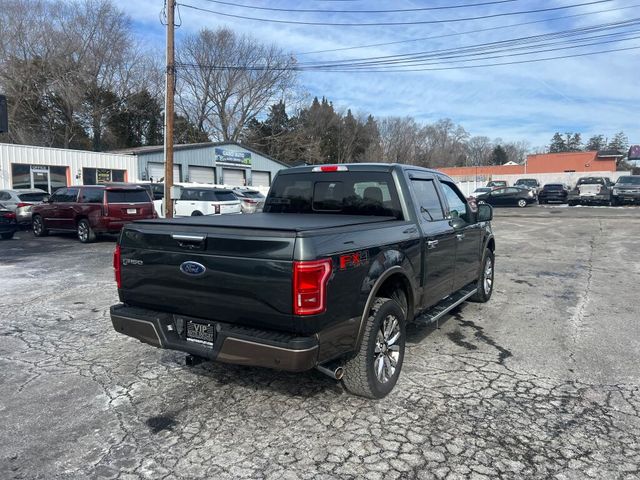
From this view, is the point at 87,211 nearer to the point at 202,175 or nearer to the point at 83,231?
the point at 83,231

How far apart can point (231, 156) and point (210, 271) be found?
117ft

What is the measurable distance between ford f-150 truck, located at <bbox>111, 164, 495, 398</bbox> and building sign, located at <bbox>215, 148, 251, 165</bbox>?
3331 cm

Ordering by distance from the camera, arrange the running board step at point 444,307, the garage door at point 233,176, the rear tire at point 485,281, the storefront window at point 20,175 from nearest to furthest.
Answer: the running board step at point 444,307 → the rear tire at point 485,281 → the storefront window at point 20,175 → the garage door at point 233,176

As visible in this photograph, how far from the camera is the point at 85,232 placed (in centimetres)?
1455

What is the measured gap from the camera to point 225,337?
3.48 metres

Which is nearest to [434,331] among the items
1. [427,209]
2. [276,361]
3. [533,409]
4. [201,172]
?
[427,209]

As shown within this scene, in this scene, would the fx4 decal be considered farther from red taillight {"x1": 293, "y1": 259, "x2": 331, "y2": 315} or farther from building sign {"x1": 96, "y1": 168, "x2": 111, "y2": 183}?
building sign {"x1": 96, "y1": 168, "x2": 111, "y2": 183}

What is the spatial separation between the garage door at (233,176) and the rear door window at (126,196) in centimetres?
2392

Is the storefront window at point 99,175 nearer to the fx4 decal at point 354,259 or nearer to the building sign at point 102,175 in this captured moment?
the building sign at point 102,175

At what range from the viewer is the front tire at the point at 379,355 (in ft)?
12.5

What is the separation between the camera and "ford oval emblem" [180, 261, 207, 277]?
11.9 feet

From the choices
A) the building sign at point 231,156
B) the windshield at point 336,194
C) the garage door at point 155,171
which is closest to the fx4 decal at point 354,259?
the windshield at point 336,194

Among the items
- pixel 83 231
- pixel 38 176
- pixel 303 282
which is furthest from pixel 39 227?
pixel 303 282

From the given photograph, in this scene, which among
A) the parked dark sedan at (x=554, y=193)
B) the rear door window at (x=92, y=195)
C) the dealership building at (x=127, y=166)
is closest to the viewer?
the rear door window at (x=92, y=195)
